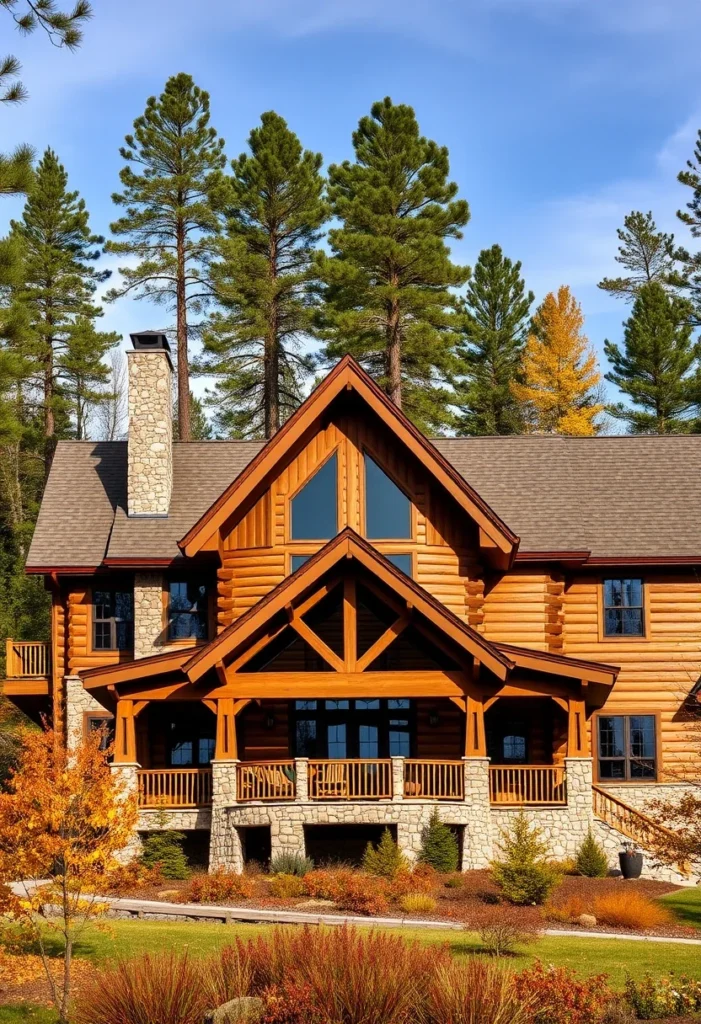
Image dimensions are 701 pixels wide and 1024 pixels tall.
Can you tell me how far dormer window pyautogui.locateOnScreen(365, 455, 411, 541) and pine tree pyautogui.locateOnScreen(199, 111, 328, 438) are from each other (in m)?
23.6

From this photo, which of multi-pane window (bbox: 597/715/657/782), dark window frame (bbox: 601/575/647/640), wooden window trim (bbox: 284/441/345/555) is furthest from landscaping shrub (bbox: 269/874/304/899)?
dark window frame (bbox: 601/575/647/640)

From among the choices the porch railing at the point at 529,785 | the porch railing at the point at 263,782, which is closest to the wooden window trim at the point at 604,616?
the porch railing at the point at 529,785

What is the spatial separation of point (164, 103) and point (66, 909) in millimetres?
40377

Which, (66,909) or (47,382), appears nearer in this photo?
(66,909)

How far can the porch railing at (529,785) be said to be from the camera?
2605cm

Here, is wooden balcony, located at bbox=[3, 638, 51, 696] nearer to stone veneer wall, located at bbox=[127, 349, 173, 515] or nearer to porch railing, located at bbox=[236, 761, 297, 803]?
stone veneer wall, located at bbox=[127, 349, 173, 515]

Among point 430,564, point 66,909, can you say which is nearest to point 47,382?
point 430,564

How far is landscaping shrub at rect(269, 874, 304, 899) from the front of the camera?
22.2 metres

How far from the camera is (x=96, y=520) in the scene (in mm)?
31875

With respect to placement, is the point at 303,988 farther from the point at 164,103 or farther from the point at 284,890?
the point at 164,103

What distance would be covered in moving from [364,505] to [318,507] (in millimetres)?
968

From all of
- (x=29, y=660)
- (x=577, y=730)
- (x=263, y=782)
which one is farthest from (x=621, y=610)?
(x=29, y=660)

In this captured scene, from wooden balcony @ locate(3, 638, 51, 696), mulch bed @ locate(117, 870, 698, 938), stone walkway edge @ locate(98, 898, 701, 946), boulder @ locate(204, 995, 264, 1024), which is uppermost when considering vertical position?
wooden balcony @ locate(3, 638, 51, 696)

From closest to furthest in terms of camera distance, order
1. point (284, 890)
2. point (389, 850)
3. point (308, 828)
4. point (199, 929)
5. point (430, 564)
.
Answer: point (199, 929) → point (284, 890) → point (389, 850) → point (308, 828) → point (430, 564)
